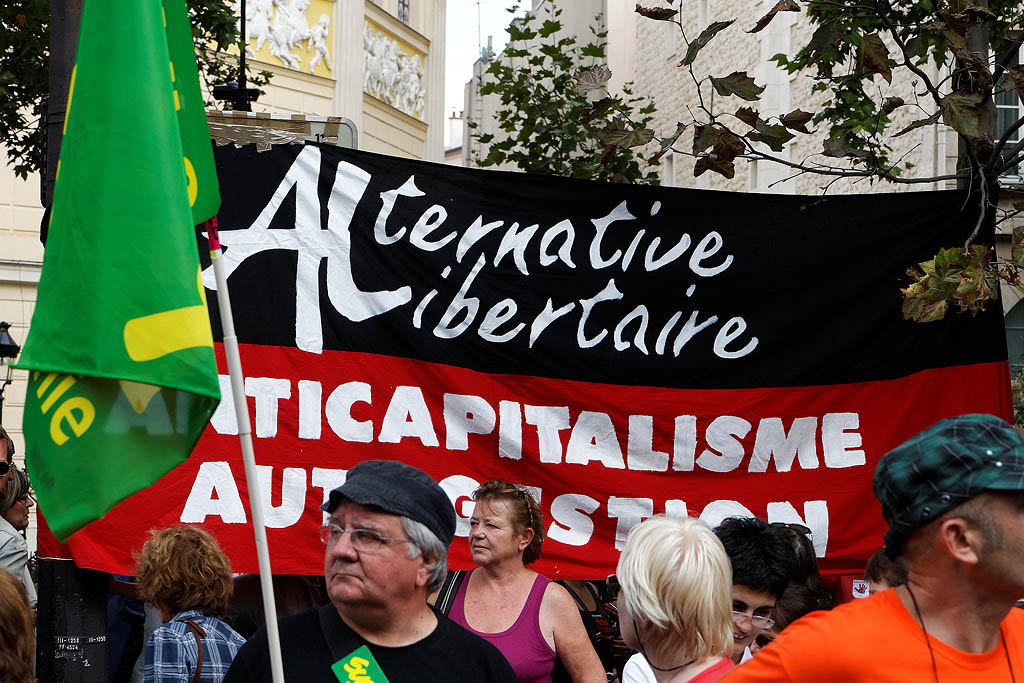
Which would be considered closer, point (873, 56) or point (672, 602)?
point (672, 602)

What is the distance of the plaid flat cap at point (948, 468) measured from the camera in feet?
8.60

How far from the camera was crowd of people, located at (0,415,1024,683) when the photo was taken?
8.66 feet

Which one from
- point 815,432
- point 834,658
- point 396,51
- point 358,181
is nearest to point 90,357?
point 834,658

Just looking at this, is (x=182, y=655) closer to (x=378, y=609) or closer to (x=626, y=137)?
(x=378, y=609)

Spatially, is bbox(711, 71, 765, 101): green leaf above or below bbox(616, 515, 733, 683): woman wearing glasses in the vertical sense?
above

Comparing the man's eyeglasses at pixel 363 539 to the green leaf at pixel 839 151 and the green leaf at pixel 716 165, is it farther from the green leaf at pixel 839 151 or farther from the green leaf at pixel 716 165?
the green leaf at pixel 839 151

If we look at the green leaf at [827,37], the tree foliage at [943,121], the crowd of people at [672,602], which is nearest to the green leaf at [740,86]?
the tree foliage at [943,121]

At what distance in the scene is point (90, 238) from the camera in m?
3.09

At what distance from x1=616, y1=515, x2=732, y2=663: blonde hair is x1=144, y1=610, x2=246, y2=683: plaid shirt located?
1530 millimetres

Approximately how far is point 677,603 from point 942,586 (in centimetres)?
86

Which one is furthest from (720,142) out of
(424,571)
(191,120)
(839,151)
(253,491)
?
(253,491)

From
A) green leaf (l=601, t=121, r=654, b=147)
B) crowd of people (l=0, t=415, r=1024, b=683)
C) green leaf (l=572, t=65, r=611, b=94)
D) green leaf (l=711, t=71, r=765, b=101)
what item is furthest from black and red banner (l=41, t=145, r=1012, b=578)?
crowd of people (l=0, t=415, r=1024, b=683)

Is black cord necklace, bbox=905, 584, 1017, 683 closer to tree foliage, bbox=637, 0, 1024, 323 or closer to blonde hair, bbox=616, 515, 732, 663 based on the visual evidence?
blonde hair, bbox=616, 515, 732, 663

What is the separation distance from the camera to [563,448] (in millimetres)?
6129
